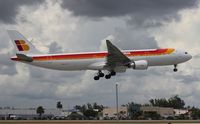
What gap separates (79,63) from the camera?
275 ft

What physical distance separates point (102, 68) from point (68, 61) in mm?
7043

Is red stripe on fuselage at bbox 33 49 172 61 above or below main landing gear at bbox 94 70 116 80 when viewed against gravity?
above

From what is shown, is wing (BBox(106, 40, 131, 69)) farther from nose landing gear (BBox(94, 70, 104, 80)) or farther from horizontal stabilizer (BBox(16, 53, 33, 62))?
horizontal stabilizer (BBox(16, 53, 33, 62))

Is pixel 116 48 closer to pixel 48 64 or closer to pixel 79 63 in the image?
pixel 79 63

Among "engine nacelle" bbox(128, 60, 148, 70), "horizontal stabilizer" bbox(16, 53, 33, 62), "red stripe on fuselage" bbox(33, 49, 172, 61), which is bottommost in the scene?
"engine nacelle" bbox(128, 60, 148, 70)

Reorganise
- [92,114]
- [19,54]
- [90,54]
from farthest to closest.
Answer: [92,114]
[90,54]
[19,54]

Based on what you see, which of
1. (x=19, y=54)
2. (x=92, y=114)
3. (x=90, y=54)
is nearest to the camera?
(x=19, y=54)

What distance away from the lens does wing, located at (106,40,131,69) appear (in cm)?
8400

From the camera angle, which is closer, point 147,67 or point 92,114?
point 147,67

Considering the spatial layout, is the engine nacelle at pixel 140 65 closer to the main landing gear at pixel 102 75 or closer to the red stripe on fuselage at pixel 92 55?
the red stripe on fuselage at pixel 92 55

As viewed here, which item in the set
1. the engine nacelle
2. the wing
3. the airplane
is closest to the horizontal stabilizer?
the airplane

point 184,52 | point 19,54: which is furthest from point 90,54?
point 184,52

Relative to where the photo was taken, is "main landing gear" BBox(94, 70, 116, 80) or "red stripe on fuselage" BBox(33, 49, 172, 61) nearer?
"red stripe on fuselage" BBox(33, 49, 172, 61)

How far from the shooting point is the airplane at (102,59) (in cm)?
8288
